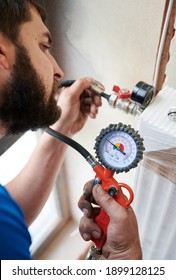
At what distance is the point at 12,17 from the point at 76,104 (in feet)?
0.92

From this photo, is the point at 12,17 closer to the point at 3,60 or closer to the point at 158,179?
the point at 3,60

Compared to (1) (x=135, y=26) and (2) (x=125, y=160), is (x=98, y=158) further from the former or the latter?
(1) (x=135, y=26)

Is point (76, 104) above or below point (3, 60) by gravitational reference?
below

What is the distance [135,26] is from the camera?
57 cm

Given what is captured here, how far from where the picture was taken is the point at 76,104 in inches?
28.5

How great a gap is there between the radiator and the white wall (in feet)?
0.34

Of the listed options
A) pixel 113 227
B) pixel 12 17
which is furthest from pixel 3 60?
pixel 113 227

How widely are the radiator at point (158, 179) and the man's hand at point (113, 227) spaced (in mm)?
95

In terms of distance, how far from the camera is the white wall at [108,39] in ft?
1.85

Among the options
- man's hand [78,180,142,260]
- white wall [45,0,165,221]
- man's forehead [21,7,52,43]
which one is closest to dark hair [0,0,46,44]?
man's forehead [21,7,52,43]

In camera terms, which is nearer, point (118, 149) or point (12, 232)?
point (118, 149)

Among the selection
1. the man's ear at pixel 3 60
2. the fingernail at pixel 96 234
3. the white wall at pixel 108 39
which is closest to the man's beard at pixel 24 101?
the man's ear at pixel 3 60

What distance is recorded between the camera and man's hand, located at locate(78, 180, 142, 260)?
494 mm

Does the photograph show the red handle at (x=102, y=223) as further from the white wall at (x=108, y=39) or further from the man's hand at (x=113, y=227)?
the white wall at (x=108, y=39)
